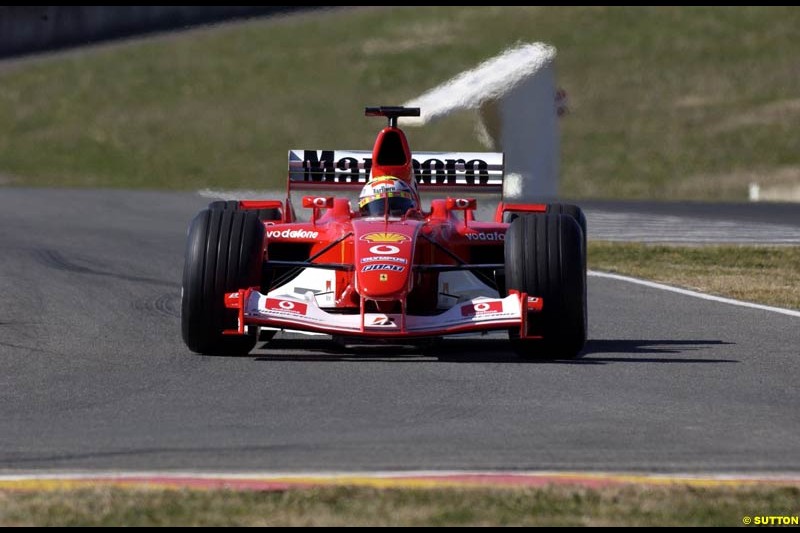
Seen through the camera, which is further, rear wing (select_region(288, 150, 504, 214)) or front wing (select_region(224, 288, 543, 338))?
rear wing (select_region(288, 150, 504, 214))

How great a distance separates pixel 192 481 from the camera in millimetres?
6695

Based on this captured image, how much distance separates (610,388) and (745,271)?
27.1 ft

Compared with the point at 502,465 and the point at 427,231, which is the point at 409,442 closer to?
the point at 502,465

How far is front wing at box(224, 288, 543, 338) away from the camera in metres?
10.4

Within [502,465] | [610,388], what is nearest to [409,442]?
[502,465]

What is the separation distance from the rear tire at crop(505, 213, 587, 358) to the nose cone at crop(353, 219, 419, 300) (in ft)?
2.16

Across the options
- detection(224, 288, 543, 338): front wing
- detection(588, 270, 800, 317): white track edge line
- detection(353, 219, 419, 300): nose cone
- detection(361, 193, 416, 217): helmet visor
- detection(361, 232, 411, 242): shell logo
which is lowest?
detection(588, 270, 800, 317): white track edge line

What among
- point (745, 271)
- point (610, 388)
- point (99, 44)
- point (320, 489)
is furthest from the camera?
point (99, 44)

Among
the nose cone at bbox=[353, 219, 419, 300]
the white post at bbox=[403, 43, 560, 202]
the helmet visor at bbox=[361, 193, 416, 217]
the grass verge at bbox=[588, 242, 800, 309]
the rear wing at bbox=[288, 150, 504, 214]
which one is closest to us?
the nose cone at bbox=[353, 219, 419, 300]

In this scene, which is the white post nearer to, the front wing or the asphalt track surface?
the asphalt track surface

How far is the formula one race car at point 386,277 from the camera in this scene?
10469 mm

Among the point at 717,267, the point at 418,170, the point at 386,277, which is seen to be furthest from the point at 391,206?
the point at 717,267

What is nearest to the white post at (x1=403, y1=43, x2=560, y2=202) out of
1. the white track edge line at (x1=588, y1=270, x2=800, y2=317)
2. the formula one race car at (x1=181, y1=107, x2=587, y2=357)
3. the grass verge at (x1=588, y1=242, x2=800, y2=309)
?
the grass verge at (x1=588, y1=242, x2=800, y2=309)

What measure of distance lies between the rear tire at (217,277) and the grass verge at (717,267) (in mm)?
5264
